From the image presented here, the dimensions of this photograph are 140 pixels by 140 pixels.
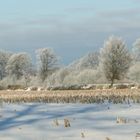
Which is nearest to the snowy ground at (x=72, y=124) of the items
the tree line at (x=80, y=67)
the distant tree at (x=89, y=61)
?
the tree line at (x=80, y=67)

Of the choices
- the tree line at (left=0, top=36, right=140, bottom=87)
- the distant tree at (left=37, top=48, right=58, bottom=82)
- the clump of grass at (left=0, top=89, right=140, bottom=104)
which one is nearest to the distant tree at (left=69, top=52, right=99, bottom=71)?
the tree line at (left=0, top=36, right=140, bottom=87)

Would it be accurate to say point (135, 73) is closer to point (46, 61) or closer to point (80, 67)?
point (46, 61)

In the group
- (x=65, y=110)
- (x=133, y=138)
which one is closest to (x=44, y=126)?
(x=133, y=138)

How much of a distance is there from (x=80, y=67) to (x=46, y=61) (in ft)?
71.0

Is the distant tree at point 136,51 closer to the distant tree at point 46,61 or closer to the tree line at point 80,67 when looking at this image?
the tree line at point 80,67

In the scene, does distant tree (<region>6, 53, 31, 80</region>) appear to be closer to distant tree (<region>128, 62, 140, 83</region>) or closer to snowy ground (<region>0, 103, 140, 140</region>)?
distant tree (<region>128, 62, 140, 83</region>)

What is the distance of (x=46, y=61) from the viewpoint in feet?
279

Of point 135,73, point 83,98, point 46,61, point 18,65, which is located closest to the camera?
point 83,98

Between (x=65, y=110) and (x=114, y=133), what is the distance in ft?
13.8

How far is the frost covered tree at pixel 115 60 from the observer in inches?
2288

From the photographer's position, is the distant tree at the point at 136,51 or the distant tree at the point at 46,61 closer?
the distant tree at the point at 136,51

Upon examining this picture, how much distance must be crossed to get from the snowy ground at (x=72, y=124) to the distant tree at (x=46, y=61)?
7172cm

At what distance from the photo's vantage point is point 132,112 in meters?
10.8

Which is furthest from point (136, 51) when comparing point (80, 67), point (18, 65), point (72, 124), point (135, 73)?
point (72, 124)
